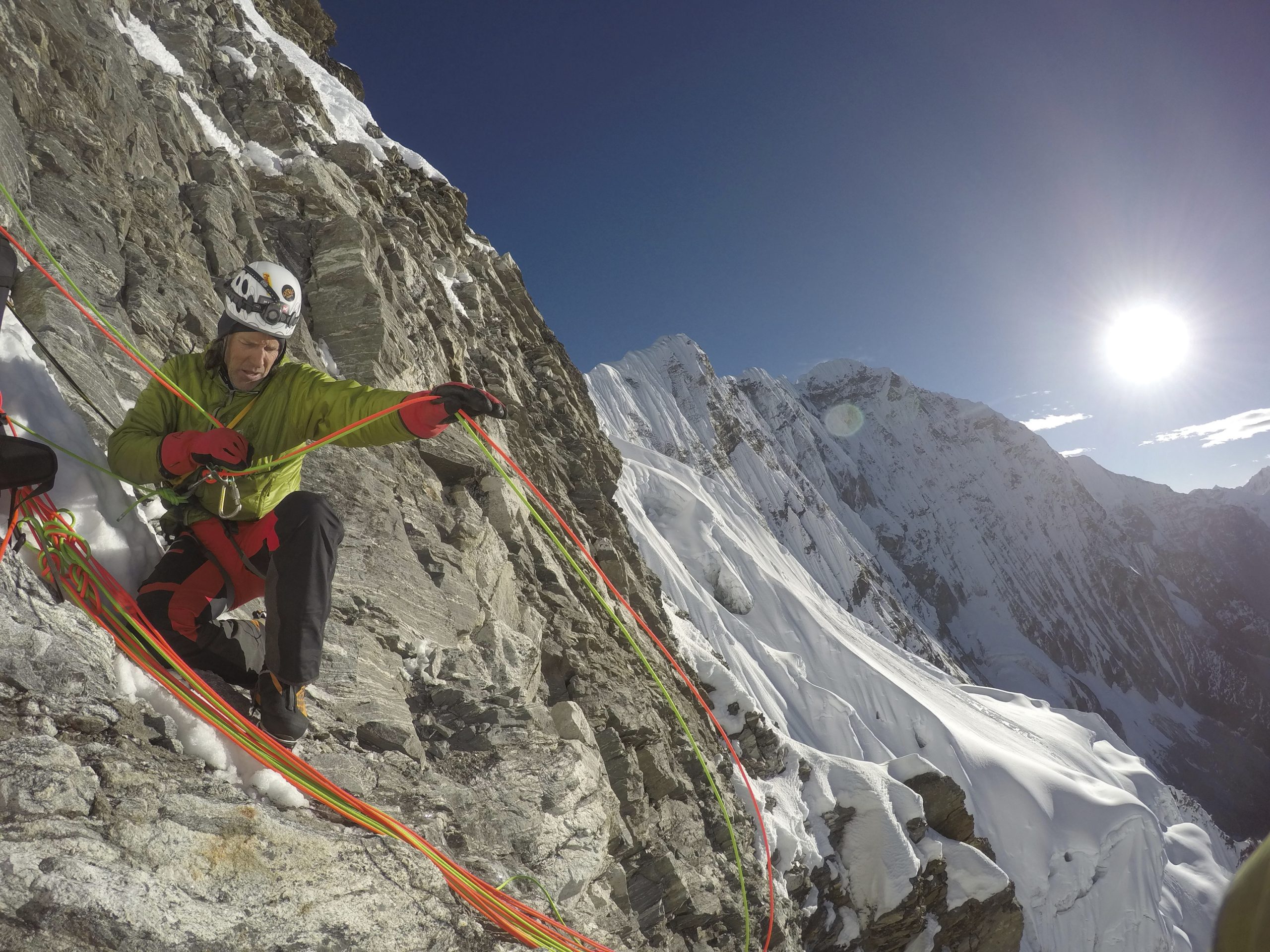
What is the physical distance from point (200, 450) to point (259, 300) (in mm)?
1030

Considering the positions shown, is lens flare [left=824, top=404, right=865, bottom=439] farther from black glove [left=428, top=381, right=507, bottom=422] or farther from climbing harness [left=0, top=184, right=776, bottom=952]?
climbing harness [left=0, top=184, right=776, bottom=952]

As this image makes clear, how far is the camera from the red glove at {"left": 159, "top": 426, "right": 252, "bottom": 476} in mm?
3078

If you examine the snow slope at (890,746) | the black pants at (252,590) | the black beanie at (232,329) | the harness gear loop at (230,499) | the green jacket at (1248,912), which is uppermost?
the black beanie at (232,329)

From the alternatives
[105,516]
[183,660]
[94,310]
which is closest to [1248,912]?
[183,660]

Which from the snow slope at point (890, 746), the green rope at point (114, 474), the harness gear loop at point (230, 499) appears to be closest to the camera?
the green rope at point (114, 474)

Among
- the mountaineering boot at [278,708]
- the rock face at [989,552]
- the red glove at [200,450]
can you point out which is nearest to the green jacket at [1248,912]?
the mountaineering boot at [278,708]

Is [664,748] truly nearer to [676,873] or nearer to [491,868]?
[676,873]

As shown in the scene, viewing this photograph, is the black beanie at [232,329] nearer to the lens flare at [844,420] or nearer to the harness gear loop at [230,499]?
the harness gear loop at [230,499]

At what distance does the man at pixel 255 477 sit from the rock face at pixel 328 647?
1.53 feet

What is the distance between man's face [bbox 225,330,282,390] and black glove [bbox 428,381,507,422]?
1098mm

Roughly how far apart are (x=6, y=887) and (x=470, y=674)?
14.3 feet

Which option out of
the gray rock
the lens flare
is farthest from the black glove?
the lens flare

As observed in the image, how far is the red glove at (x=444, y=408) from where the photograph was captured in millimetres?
3402

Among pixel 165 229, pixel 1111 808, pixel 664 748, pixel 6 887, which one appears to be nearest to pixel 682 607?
pixel 1111 808
